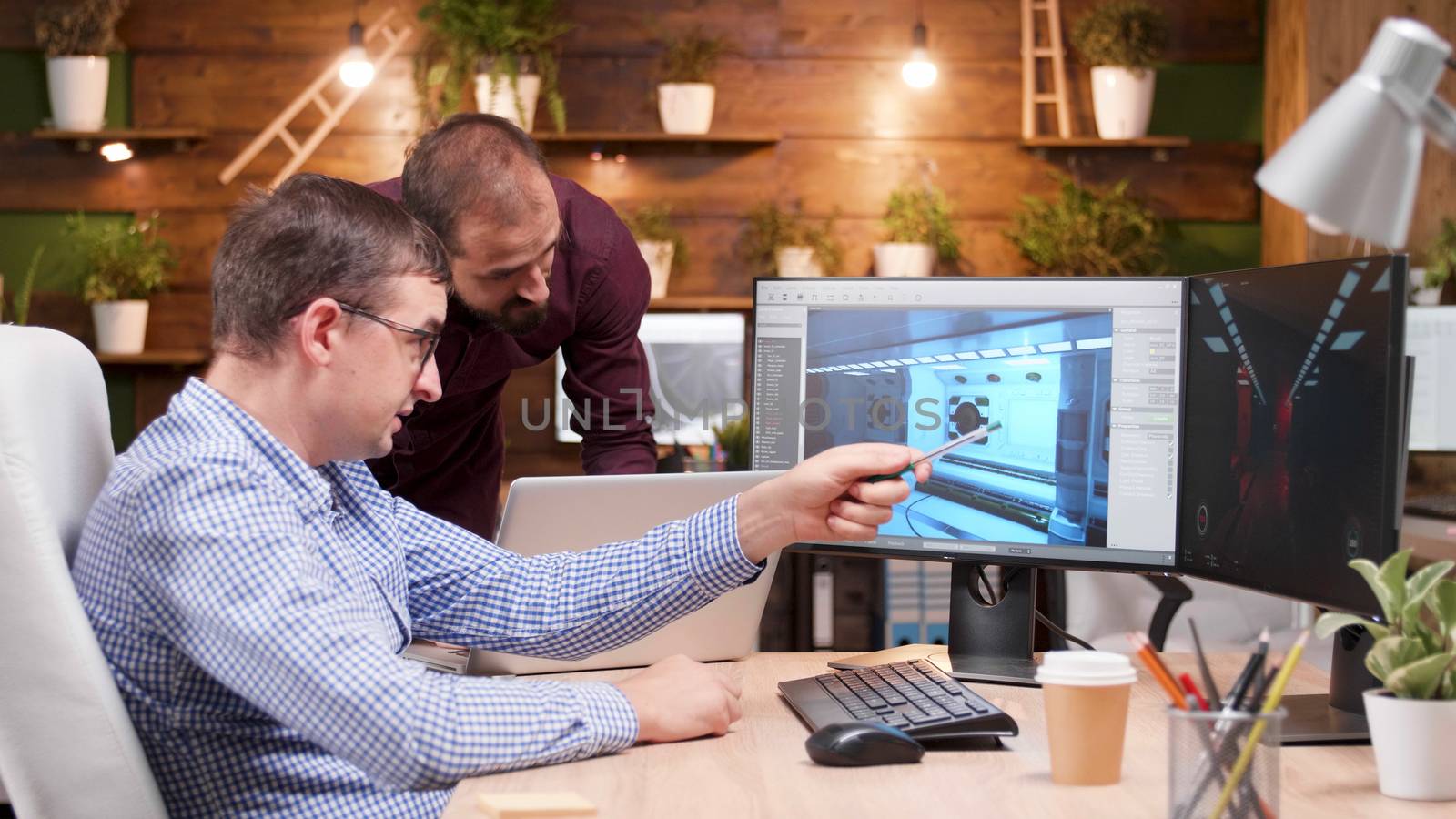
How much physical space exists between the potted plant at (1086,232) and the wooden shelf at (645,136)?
876 mm

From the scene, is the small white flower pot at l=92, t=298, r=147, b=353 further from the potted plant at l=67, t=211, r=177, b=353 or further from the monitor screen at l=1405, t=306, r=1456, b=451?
the monitor screen at l=1405, t=306, r=1456, b=451

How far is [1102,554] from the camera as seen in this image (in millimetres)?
1596

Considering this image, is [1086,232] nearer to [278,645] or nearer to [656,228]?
[656,228]

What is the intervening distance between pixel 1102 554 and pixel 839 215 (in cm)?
301

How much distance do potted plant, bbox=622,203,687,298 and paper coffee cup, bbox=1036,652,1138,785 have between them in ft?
10.7

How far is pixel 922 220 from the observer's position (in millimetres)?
4355

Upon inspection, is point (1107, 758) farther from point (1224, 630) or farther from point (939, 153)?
point (939, 153)

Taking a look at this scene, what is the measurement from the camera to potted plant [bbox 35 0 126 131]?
4242 mm

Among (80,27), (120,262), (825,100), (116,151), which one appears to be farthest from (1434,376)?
(80,27)

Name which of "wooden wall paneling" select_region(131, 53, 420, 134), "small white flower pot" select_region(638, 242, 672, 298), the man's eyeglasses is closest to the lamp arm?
the man's eyeglasses

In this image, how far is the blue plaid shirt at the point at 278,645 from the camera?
107 cm

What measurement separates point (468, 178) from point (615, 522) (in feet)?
2.05

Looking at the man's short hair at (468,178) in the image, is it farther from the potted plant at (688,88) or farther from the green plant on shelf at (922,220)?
the green plant on shelf at (922,220)

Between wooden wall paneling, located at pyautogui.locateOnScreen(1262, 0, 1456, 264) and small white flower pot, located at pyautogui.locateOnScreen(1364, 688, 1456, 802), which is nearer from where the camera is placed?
small white flower pot, located at pyautogui.locateOnScreen(1364, 688, 1456, 802)
